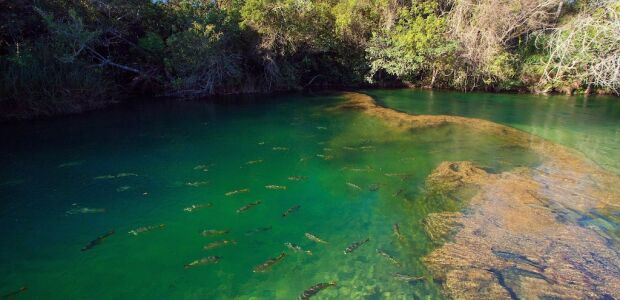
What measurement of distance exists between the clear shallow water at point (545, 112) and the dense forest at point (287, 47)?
1.32 metres

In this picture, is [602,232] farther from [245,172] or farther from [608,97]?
[608,97]

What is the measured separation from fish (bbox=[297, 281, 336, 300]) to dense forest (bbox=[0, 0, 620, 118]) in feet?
44.2

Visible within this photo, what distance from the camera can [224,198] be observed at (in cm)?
768

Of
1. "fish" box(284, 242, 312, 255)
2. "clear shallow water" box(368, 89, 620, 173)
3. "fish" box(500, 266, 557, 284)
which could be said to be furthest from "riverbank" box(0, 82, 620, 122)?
"fish" box(500, 266, 557, 284)

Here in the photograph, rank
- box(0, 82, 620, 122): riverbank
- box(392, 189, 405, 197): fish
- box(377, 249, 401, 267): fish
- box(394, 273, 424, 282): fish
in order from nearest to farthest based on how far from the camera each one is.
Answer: box(394, 273, 424, 282): fish, box(377, 249, 401, 267): fish, box(392, 189, 405, 197): fish, box(0, 82, 620, 122): riverbank

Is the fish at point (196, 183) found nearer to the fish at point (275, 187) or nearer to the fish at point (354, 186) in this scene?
the fish at point (275, 187)

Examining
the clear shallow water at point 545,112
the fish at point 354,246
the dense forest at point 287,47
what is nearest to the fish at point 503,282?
the fish at point 354,246

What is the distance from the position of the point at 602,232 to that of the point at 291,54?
1656cm

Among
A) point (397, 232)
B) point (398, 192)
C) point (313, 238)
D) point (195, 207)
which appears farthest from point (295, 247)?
point (398, 192)

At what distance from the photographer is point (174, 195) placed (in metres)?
7.83

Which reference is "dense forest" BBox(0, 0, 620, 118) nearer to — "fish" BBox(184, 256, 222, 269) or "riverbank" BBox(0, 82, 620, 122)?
"riverbank" BBox(0, 82, 620, 122)

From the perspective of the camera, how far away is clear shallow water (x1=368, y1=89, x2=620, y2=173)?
452 inches

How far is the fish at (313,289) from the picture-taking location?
487 centimetres

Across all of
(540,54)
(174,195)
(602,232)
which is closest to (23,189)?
(174,195)
